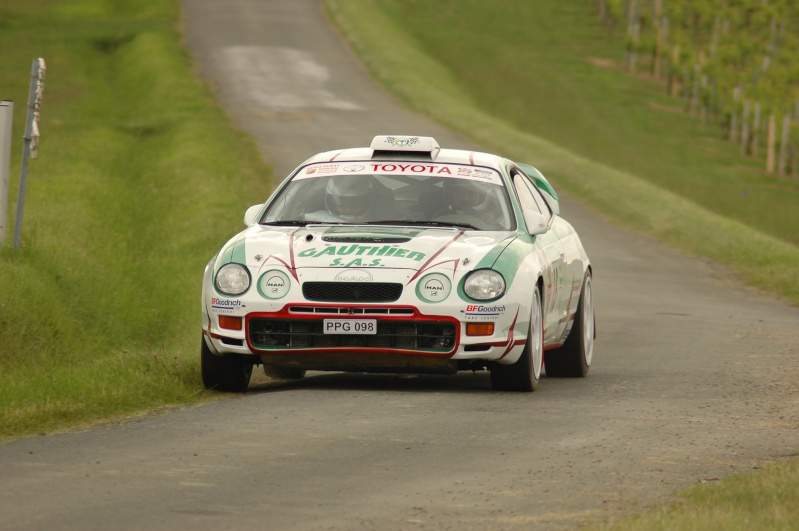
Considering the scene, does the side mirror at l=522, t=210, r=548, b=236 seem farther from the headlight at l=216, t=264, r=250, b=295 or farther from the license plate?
the headlight at l=216, t=264, r=250, b=295

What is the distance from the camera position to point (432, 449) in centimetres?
784

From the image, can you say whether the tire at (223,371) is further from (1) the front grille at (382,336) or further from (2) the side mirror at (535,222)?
(2) the side mirror at (535,222)

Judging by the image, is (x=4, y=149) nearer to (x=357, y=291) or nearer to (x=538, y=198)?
(x=538, y=198)

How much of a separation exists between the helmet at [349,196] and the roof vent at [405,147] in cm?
40

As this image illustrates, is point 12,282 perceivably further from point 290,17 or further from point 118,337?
point 290,17

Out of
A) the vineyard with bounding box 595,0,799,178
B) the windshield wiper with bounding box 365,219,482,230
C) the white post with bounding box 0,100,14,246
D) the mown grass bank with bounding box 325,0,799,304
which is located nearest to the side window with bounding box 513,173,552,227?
the windshield wiper with bounding box 365,219,482,230

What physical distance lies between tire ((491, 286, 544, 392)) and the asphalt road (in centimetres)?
12

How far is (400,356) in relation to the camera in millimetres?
9656

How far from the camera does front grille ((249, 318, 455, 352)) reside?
962 cm

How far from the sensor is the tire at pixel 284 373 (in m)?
11.1

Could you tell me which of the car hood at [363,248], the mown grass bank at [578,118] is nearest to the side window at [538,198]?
the car hood at [363,248]

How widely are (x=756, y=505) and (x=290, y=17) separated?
58128mm

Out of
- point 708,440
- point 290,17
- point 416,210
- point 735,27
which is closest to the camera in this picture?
point 708,440

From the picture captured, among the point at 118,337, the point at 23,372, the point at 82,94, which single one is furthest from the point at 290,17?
the point at 23,372
